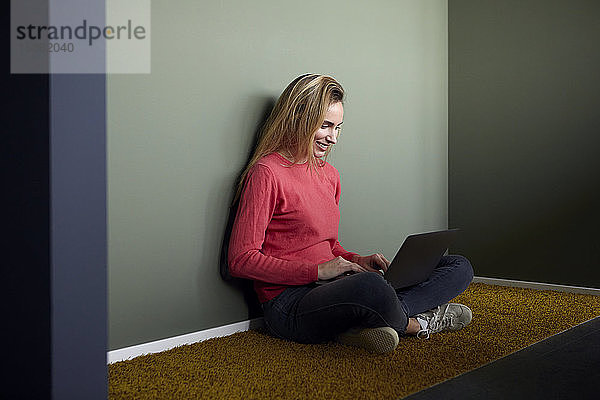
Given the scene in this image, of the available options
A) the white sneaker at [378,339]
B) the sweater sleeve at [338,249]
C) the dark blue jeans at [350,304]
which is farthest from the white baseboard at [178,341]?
the white sneaker at [378,339]

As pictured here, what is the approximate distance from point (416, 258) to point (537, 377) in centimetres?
49

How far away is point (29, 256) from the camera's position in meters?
1.14

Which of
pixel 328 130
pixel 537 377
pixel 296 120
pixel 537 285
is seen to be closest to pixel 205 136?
pixel 296 120

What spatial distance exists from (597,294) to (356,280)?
159cm

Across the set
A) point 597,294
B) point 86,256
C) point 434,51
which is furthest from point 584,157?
point 86,256

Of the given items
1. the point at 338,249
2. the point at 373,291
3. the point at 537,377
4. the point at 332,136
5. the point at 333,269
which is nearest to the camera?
the point at 537,377

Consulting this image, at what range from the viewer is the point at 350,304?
176 centimetres

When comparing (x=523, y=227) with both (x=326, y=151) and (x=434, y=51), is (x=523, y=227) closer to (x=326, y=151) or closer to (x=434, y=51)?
(x=434, y=51)

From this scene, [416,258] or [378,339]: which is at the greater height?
[416,258]

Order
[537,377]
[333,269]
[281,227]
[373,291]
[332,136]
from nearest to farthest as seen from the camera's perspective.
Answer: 1. [537,377]
2. [373,291]
3. [333,269]
4. [281,227]
5. [332,136]

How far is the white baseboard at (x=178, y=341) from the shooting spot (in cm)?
176

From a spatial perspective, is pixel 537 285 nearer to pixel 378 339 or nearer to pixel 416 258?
pixel 416 258

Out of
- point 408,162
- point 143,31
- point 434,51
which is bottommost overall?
point 408,162

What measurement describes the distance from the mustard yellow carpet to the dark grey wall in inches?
31.3
